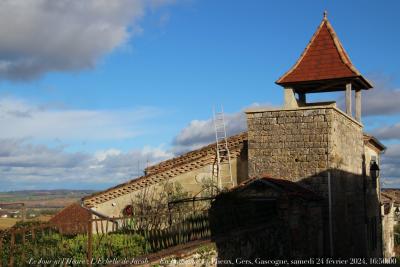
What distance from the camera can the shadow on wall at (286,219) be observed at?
1266 cm

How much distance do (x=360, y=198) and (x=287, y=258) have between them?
7.72 meters

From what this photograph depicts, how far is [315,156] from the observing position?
54.9ft

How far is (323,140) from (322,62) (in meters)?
3.79

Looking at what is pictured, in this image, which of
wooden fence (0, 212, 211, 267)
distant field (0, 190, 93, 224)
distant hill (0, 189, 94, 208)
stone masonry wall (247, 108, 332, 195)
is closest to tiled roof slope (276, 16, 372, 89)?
stone masonry wall (247, 108, 332, 195)

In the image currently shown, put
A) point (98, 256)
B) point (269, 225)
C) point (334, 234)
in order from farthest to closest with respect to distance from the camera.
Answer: point (334, 234) → point (269, 225) → point (98, 256)

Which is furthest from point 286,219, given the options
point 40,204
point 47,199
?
point 47,199

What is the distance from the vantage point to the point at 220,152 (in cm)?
1984

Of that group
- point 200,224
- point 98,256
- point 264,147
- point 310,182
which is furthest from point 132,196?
point 98,256

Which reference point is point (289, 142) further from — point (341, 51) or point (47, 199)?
point (47, 199)

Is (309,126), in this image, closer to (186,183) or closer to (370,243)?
(186,183)

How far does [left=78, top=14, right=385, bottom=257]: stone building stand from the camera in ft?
54.7

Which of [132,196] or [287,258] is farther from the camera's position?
[132,196]

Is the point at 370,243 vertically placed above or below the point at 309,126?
below

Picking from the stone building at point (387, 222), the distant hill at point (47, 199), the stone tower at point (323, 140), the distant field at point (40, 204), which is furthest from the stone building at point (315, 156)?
the stone building at point (387, 222)
